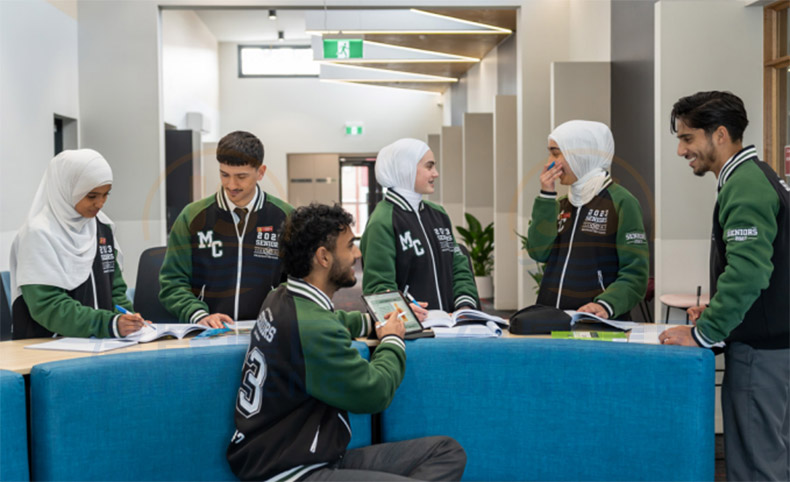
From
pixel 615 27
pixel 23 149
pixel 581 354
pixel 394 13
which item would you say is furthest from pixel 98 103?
pixel 581 354

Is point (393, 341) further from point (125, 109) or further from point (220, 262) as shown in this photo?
point (125, 109)

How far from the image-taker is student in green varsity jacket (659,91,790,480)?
196 cm

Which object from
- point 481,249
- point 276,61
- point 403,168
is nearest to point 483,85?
point 481,249

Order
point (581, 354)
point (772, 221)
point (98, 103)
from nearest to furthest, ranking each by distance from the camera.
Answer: point (772, 221) < point (581, 354) < point (98, 103)

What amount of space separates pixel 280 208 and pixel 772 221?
1677 mm

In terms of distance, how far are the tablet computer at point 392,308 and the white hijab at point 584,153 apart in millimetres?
959

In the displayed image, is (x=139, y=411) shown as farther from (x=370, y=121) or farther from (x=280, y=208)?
(x=370, y=121)

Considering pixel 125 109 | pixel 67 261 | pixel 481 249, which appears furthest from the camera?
pixel 481 249

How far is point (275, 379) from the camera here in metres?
1.80

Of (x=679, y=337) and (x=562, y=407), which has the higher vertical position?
(x=679, y=337)

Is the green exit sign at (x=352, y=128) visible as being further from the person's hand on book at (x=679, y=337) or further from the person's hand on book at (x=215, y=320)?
the person's hand on book at (x=679, y=337)

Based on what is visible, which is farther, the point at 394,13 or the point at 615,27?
the point at 394,13

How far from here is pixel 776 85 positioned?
3.99 m

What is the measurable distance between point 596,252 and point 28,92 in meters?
4.79
